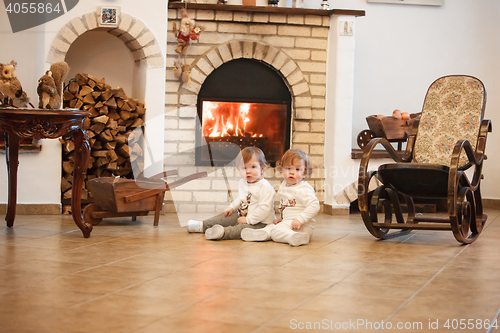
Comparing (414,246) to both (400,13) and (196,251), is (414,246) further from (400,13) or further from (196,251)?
(400,13)

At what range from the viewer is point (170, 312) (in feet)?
6.44

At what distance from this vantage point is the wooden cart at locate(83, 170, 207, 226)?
163 inches

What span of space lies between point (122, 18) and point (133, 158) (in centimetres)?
125

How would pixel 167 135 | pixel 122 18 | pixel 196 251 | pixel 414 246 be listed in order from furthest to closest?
pixel 167 135, pixel 122 18, pixel 414 246, pixel 196 251

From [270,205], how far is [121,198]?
1220mm

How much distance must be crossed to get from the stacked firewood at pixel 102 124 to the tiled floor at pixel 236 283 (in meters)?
1.17

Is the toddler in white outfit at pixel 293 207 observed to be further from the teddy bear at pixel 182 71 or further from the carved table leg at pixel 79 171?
the teddy bear at pixel 182 71

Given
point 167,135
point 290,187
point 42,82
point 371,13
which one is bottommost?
point 290,187

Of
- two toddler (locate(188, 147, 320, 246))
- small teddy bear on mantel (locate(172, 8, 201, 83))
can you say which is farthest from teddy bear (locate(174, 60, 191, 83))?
two toddler (locate(188, 147, 320, 246))

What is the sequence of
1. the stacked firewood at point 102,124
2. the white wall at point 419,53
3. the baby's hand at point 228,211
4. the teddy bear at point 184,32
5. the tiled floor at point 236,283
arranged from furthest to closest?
the white wall at point 419,53, the teddy bear at point 184,32, the stacked firewood at point 102,124, the baby's hand at point 228,211, the tiled floor at point 236,283

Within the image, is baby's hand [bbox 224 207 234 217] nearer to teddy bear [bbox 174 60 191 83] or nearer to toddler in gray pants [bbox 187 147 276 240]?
toddler in gray pants [bbox 187 147 276 240]

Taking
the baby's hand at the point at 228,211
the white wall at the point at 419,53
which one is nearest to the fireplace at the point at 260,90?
the white wall at the point at 419,53

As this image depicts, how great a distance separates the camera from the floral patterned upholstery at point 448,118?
404 cm

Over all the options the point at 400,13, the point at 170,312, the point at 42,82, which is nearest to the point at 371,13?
the point at 400,13
